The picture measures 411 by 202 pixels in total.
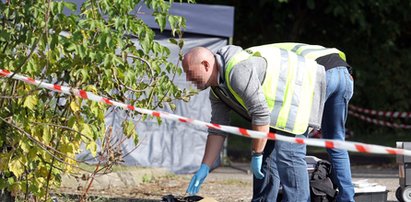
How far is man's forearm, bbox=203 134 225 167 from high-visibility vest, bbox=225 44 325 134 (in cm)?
48

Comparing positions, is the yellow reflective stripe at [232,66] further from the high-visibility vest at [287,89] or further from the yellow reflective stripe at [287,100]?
the yellow reflective stripe at [287,100]

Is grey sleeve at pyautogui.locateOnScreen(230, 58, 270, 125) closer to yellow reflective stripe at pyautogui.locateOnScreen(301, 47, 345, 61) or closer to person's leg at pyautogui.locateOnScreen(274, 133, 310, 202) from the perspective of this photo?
person's leg at pyautogui.locateOnScreen(274, 133, 310, 202)

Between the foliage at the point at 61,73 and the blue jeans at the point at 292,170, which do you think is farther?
the blue jeans at the point at 292,170

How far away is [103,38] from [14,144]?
0.87 meters

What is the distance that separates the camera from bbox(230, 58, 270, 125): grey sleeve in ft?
17.6

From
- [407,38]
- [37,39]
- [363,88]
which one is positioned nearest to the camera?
[37,39]

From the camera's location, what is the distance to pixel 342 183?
6547mm

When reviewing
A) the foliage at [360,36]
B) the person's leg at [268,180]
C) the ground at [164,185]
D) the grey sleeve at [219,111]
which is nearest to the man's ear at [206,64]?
the grey sleeve at [219,111]

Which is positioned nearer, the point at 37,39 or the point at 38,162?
the point at 37,39

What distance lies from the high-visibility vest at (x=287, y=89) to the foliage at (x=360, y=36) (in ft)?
36.8

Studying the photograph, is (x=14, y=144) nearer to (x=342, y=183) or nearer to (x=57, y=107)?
(x=57, y=107)

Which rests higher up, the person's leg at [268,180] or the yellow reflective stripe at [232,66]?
the yellow reflective stripe at [232,66]

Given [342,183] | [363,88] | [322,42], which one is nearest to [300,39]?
[322,42]

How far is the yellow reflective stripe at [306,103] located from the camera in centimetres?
573
